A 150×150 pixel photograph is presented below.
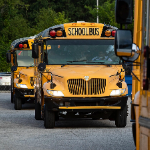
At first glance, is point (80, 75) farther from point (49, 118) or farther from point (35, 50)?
point (35, 50)

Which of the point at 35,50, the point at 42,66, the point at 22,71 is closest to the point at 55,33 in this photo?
the point at 35,50

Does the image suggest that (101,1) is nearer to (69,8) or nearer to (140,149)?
(69,8)

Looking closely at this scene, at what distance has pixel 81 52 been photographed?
42.5 feet

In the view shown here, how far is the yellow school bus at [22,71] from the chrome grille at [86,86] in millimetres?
6798

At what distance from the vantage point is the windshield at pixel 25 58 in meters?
20.2

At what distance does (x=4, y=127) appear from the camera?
492 inches

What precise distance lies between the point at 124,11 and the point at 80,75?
19.7 feet

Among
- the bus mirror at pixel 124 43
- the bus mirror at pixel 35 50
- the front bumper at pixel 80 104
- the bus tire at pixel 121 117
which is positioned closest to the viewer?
the bus mirror at pixel 124 43

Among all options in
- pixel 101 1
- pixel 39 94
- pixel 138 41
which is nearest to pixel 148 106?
pixel 138 41

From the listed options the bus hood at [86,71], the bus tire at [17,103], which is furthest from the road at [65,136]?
the bus tire at [17,103]

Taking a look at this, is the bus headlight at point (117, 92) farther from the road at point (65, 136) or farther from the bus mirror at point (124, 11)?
the bus mirror at point (124, 11)

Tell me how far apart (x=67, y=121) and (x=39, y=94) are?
3.79 ft

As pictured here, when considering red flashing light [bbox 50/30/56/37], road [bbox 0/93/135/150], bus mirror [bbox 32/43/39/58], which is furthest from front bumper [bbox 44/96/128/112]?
red flashing light [bbox 50/30/56/37]

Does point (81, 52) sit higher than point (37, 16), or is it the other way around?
point (81, 52)
